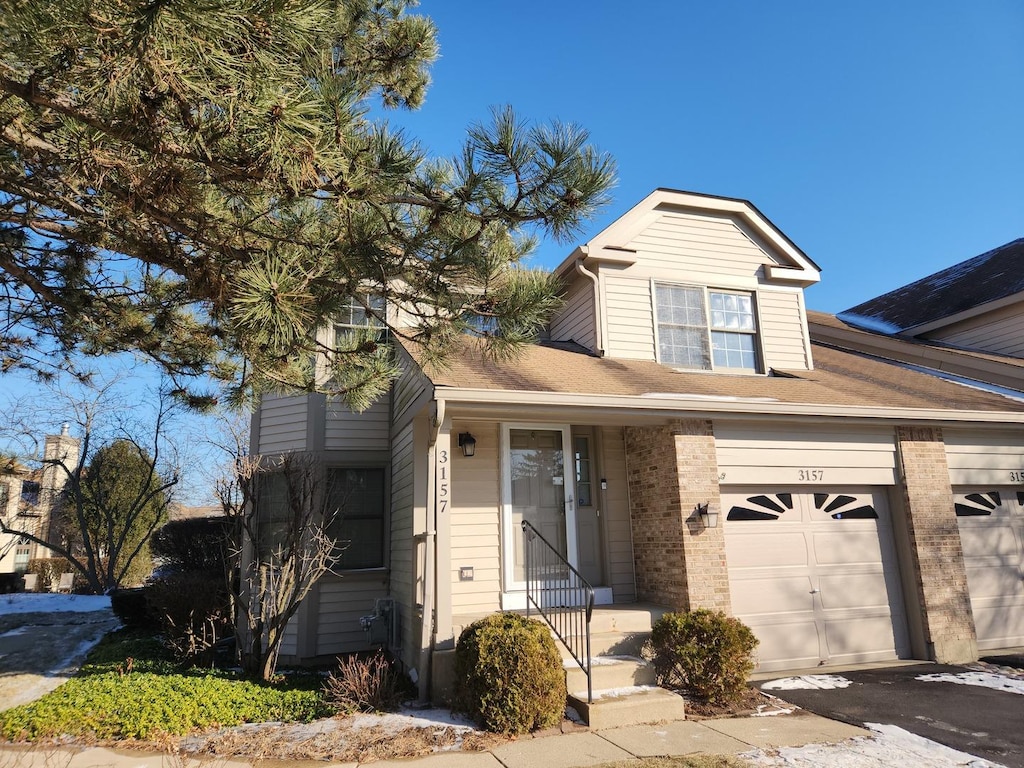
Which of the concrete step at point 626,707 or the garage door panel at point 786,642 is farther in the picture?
the garage door panel at point 786,642

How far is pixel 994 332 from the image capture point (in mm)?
12492

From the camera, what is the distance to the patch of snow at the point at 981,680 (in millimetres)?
6398

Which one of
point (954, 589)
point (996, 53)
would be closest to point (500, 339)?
point (954, 589)

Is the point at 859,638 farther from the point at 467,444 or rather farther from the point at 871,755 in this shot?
the point at 467,444

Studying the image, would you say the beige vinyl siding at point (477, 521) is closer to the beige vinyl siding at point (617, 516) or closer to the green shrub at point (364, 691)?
the green shrub at point (364, 691)

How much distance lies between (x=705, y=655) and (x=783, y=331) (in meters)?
5.99

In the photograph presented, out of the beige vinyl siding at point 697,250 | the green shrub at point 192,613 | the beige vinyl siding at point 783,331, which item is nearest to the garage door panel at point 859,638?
the beige vinyl siding at point 783,331

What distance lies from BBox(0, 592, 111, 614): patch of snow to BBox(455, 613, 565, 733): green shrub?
892cm

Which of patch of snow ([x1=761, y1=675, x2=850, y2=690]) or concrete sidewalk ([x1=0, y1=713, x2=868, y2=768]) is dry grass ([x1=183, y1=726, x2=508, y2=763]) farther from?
patch of snow ([x1=761, y1=675, x2=850, y2=690])

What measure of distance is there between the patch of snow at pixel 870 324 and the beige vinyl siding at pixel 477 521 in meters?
11.2

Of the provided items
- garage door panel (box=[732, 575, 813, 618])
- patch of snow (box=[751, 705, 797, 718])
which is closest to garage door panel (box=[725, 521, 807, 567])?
garage door panel (box=[732, 575, 813, 618])

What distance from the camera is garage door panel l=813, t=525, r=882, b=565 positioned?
25.6 ft

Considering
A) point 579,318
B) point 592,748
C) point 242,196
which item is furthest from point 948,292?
point 242,196

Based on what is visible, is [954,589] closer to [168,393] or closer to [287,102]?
[287,102]
